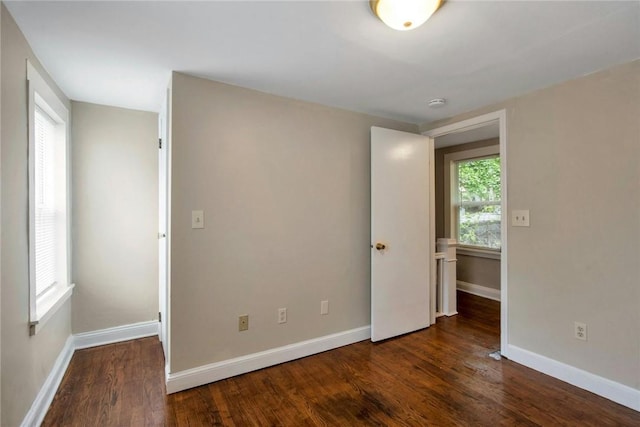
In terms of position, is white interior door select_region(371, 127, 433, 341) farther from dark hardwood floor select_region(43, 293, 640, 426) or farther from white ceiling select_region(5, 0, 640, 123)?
white ceiling select_region(5, 0, 640, 123)

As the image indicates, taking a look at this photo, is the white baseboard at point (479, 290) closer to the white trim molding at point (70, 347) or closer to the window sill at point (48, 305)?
the white trim molding at point (70, 347)

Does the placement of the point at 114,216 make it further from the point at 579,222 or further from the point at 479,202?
the point at 479,202

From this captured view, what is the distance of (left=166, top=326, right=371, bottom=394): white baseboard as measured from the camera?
208 centimetres

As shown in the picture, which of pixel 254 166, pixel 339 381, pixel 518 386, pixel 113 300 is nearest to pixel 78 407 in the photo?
pixel 113 300

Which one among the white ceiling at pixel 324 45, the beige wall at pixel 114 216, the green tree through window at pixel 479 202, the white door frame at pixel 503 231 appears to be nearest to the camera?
the white ceiling at pixel 324 45

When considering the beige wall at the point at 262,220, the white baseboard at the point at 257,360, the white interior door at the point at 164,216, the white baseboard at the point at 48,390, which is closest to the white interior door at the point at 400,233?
the beige wall at the point at 262,220

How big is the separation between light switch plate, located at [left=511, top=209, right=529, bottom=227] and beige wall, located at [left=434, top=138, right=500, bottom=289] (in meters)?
1.92

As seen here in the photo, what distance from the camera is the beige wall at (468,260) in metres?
4.23

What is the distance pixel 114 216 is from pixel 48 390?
1.40m

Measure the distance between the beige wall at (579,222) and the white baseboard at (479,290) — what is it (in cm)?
185

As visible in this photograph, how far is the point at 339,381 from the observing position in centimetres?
221

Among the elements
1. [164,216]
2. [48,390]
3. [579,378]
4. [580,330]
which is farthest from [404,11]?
[48,390]

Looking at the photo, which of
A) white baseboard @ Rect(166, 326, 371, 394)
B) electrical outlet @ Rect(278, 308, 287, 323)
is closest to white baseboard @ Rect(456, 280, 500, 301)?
white baseboard @ Rect(166, 326, 371, 394)

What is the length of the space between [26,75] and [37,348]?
1.57 meters
